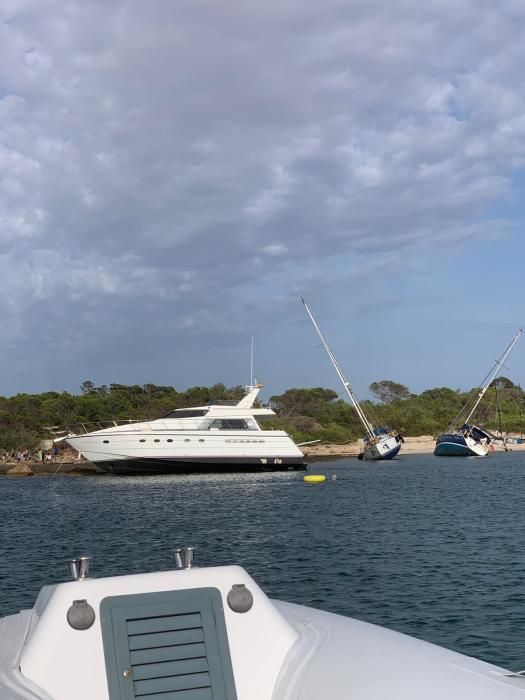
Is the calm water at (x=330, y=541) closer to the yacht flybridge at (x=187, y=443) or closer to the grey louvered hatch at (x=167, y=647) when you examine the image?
the yacht flybridge at (x=187, y=443)

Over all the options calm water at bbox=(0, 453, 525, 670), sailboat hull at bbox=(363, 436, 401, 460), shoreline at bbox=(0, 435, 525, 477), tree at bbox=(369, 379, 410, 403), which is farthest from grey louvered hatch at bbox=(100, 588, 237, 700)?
tree at bbox=(369, 379, 410, 403)

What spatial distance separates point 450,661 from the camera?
4.50 metres

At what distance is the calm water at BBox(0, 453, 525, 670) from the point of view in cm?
1493

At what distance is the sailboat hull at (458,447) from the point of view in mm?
84500

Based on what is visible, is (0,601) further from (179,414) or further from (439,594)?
(179,414)

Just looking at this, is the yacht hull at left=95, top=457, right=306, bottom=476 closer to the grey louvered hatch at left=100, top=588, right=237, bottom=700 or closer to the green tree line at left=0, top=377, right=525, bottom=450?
the green tree line at left=0, top=377, right=525, bottom=450

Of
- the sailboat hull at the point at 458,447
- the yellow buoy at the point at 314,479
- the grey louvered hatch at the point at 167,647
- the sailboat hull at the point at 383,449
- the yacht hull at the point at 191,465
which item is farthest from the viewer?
the sailboat hull at the point at 458,447

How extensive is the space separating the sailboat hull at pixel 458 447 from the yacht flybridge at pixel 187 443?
3218 centimetres

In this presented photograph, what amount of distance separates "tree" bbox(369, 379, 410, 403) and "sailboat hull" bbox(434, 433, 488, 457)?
5494 cm

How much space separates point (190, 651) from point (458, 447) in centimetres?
8310

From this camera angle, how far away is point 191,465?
57656mm

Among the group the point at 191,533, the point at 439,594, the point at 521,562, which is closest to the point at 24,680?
the point at 439,594

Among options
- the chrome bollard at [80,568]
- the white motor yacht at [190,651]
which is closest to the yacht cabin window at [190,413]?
the chrome bollard at [80,568]

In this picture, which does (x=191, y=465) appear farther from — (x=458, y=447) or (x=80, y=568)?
(x=80, y=568)
